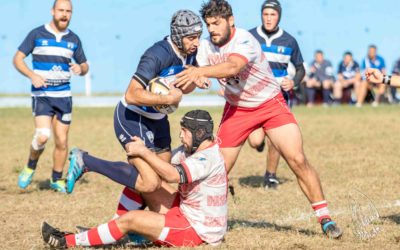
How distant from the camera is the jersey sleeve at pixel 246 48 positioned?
26.3 ft

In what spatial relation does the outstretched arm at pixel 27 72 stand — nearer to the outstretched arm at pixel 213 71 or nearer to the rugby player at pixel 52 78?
the rugby player at pixel 52 78

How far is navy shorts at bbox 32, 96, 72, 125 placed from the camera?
11.6 metres

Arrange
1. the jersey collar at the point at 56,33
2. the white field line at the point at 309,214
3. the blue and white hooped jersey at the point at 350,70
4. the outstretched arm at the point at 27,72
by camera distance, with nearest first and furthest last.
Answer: the white field line at the point at 309,214 → the outstretched arm at the point at 27,72 → the jersey collar at the point at 56,33 → the blue and white hooped jersey at the point at 350,70

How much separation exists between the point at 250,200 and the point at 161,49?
3.57m

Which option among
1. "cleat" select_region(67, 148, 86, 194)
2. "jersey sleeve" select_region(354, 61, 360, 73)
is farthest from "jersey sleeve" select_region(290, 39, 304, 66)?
"jersey sleeve" select_region(354, 61, 360, 73)

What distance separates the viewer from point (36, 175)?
13422 mm

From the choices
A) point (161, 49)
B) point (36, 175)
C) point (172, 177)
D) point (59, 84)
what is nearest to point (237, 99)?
point (161, 49)

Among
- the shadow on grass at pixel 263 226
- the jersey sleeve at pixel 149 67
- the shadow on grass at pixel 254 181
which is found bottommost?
the shadow on grass at pixel 254 181

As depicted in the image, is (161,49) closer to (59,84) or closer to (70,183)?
(70,183)

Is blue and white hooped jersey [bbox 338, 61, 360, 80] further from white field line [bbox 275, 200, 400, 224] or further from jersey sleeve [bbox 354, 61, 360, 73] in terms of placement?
white field line [bbox 275, 200, 400, 224]

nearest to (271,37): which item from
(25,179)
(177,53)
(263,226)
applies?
(263,226)

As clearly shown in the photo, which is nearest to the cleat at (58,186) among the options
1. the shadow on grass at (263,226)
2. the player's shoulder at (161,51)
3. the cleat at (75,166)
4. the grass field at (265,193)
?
the grass field at (265,193)

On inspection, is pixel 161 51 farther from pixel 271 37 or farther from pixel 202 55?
pixel 271 37

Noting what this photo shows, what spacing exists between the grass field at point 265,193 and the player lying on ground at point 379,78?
151 centimetres
